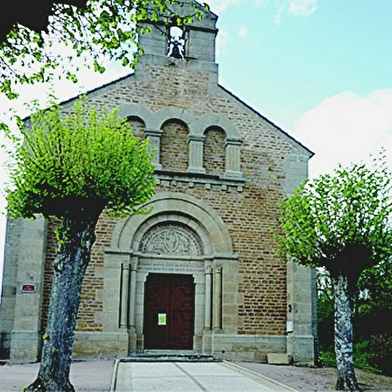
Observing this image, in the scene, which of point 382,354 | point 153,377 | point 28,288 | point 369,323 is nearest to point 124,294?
point 28,288

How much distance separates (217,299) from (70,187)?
771cm

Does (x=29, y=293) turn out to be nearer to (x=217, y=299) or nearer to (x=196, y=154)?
(x=217, y=299)

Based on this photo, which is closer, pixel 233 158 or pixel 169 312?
pixel 169 312

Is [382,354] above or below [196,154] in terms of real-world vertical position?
below

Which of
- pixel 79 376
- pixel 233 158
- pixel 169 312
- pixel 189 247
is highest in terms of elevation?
pixel 233 158

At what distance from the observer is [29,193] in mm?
10930

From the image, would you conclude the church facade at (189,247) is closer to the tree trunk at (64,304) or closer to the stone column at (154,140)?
the stone column at (154,140)

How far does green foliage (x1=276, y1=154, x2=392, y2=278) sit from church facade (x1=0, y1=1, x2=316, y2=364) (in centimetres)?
482

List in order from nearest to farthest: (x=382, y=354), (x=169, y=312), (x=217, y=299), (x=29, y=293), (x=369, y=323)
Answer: (x=382, y=354)
(x=29, y=293)
(x=217, y=299)
(x=169, y=312)
(x=369, y=323)

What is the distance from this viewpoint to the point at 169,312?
1692cm

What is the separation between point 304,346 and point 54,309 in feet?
29.4

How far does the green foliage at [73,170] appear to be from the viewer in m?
10.5

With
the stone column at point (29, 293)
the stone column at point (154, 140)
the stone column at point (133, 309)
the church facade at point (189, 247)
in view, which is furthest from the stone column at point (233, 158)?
the stone column at point (29, 293)

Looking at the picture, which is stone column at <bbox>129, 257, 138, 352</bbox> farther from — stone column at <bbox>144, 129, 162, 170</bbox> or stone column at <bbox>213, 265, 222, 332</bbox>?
stone column at <bbox>144, 129, 162, 170</bbox>
